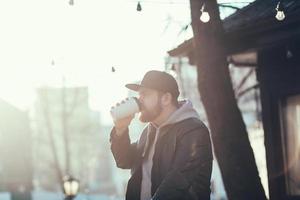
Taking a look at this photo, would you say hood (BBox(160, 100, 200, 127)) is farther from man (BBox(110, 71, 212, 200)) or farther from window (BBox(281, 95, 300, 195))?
window (BBox(281, 95, 300, 195))

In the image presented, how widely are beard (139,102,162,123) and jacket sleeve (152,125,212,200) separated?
0.28 m

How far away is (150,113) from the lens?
426 cm

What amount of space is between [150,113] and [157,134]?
157 millimetres

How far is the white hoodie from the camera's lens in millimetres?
4246

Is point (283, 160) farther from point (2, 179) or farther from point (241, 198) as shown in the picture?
point (2, 179)

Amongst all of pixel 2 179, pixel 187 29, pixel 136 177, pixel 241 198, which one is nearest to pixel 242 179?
pixel 241 198

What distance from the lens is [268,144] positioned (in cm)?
984

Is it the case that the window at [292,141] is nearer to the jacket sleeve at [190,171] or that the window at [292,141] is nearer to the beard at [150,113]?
the beard at [150,113]

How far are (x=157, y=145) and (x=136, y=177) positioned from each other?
0.87 feet

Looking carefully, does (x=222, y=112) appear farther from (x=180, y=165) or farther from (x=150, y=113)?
(x=180, y=165)

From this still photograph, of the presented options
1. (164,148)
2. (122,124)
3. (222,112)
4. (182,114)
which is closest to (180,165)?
(164,148)

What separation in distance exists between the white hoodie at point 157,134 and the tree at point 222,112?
4.56 m

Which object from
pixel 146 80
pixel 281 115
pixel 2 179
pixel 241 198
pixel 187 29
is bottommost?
pixel 2 179

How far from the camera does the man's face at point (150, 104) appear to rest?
425cm
